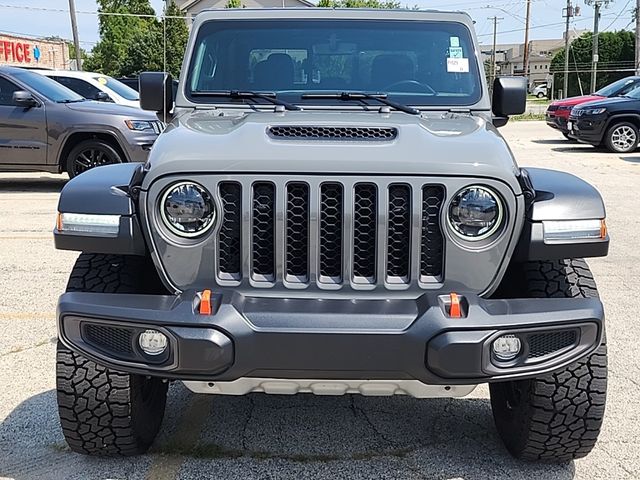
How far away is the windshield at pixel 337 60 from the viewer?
3.88 metres

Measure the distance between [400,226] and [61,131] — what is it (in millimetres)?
8259

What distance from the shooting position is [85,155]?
10172 millimetres

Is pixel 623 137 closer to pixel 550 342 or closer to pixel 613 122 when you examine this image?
pixel 613 122

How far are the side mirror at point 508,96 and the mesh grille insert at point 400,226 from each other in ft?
5.32

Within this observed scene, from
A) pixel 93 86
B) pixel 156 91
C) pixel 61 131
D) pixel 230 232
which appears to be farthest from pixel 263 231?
pixel 93 86

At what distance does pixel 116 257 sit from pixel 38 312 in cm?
241

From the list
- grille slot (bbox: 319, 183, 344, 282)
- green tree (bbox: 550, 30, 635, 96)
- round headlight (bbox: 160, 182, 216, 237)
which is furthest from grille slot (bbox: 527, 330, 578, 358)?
green tree (bbox: 550, 30, 635, 96)

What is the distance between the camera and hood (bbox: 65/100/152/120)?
395 inches

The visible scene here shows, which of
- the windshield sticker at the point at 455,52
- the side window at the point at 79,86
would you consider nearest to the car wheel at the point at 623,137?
the side window at the point at 79,86

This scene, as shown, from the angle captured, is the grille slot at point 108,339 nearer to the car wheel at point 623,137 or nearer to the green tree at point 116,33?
the car wheel at point 623,137

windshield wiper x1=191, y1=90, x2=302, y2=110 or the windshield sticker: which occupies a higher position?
the windshield sticker

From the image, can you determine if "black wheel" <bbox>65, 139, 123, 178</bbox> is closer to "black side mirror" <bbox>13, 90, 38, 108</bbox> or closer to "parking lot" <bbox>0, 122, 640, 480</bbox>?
"black side mirror" <bbox>13, 90, 38, 108</bbox>

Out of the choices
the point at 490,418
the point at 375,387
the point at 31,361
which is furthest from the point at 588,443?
the point at 31,361

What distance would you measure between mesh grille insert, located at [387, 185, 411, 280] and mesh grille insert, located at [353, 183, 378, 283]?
6 cm
